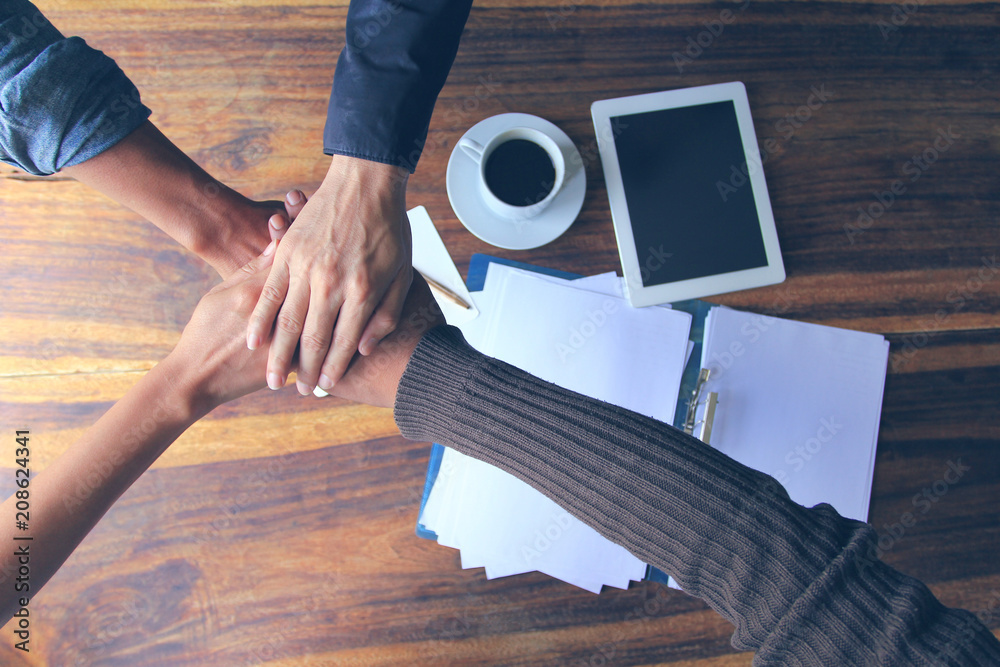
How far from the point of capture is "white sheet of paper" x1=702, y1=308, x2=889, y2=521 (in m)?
0.89

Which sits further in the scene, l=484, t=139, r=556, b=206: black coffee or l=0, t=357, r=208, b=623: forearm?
l=484, t=139, r=556, b=206: black coffee

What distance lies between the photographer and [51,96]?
0.73 m

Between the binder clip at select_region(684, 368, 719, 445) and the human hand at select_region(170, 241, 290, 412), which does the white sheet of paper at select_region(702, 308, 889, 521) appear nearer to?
the binder clip at select_region(684, 368, 719, 445)

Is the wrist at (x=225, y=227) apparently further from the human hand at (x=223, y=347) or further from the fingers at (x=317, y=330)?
the fingers at (x=317, y=330)

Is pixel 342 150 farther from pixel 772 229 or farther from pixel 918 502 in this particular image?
pixel 918 502

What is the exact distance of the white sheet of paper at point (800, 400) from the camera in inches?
35.0

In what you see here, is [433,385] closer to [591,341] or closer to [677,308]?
[591,341]

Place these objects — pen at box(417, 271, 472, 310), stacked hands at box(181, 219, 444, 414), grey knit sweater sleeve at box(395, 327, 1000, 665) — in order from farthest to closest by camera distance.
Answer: pen at box(417, 271, 472, 310)
stacked hands at box(181, 219, 444, 414)
grey knit sweater sleeve at box(395, 327, 1000, 665)

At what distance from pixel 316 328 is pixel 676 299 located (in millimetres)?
558

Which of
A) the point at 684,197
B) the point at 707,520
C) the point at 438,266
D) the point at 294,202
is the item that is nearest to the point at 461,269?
the point at 438,266

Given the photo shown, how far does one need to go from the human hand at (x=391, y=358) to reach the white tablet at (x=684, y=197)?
0.33 m

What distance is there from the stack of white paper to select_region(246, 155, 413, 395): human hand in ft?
0.57

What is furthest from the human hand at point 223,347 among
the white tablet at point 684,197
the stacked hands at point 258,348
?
the white tablet at point 684,197

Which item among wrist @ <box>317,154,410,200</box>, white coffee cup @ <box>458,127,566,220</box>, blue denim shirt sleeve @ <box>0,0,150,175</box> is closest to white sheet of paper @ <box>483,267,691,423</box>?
white coffee cup @ <box>458,127,566,220</box>
